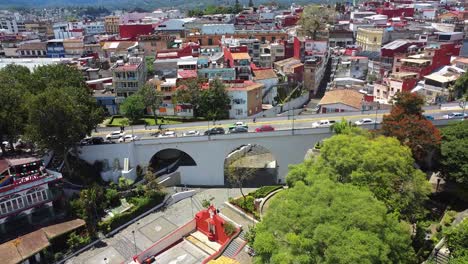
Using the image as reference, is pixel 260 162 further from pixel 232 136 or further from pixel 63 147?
pixel 63 147

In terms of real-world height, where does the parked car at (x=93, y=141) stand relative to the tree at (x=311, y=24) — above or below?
below

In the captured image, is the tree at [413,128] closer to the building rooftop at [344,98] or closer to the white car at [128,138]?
the building rooftop at [344,98]

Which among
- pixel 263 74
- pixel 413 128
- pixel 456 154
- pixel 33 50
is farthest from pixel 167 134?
pixel 33 50

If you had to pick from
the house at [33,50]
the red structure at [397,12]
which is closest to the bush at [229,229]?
the house at [33,50]

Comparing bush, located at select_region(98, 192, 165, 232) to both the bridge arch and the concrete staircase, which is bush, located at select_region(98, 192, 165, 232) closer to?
the bridge arch

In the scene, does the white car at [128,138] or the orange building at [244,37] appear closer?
the white car at [128,138]

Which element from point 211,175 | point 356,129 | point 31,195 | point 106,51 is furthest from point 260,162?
point 106,51
